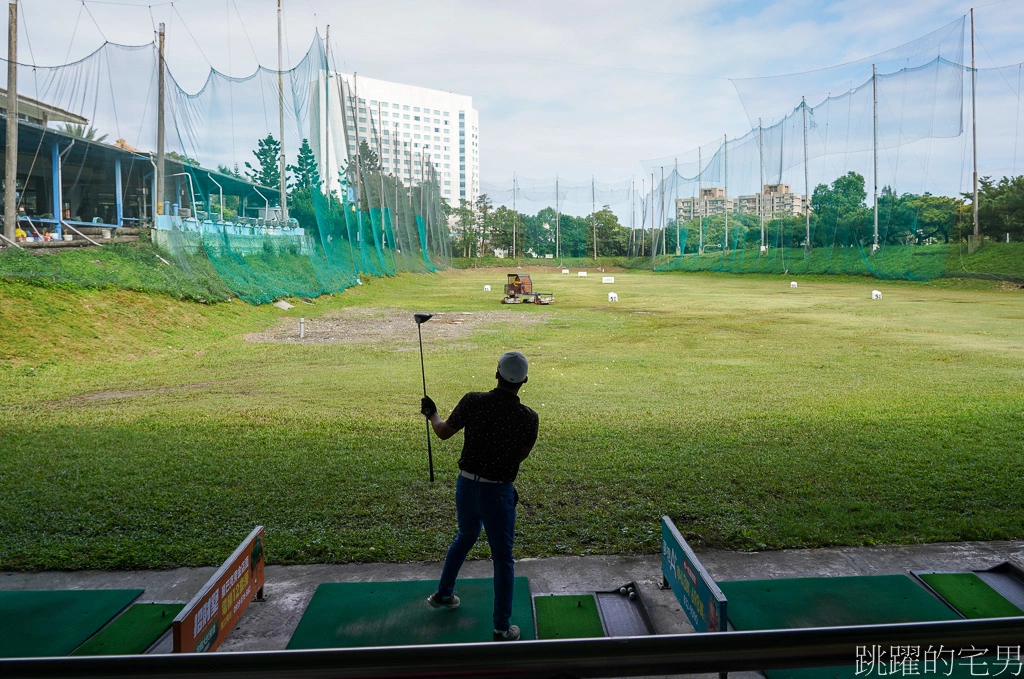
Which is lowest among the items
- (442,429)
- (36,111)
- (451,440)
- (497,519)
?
(451,440)

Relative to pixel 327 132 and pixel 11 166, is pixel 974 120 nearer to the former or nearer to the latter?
pixel 327 132

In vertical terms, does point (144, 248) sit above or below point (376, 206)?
below

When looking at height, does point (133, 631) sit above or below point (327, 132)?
below

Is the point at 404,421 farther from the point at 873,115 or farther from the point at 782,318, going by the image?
the point at 873,115

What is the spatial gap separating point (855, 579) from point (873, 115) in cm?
3451

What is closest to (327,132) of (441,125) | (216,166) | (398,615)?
(216,166)

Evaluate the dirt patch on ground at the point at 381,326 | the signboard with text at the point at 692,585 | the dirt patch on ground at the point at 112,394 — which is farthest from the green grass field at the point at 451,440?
the signboard with text at the point at 692,585

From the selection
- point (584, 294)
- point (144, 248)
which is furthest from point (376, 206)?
point (144, 248)

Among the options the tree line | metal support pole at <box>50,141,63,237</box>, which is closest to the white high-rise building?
the tree line

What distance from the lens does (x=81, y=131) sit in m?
14.4

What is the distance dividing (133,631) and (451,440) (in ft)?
11.9

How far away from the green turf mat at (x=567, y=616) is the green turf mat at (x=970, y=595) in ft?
5.62

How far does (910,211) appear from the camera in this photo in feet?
109

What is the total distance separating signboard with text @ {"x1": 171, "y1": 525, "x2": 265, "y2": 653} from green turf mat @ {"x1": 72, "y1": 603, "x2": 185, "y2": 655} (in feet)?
1.15
